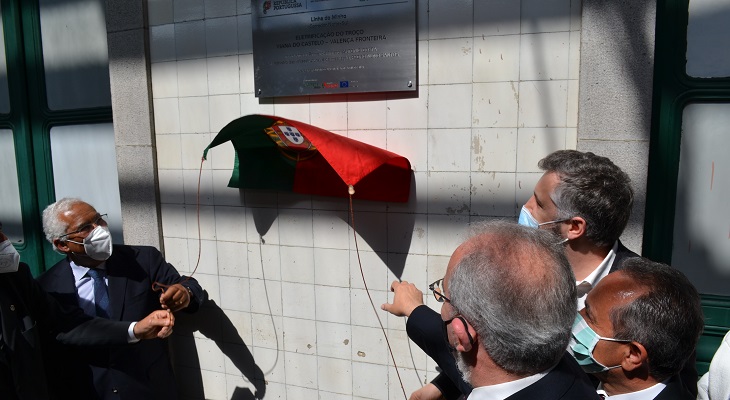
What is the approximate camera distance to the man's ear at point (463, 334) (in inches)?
51.3

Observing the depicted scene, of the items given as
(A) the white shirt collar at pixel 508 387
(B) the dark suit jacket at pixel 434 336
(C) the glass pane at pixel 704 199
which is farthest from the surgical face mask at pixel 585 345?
(C) the glass pane at pixel 704 199

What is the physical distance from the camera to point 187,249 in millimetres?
3795

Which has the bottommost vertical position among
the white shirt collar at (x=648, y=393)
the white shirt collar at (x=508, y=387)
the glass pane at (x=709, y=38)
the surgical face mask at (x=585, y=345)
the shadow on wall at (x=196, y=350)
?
the shadow on wall at (x=196, y=350)

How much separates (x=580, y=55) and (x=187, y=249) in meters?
3.01

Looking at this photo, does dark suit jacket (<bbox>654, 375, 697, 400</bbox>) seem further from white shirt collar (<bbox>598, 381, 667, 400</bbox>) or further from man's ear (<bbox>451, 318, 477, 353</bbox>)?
man's ear (<bbox>451, 318, 477, 353</bbox>)

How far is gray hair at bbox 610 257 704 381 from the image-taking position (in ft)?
5.03

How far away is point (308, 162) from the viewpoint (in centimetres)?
→ 328

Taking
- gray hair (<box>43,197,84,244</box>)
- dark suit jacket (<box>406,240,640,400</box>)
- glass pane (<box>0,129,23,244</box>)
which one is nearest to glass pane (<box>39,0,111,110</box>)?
glass pane (<box>0,129,23,244</box>)

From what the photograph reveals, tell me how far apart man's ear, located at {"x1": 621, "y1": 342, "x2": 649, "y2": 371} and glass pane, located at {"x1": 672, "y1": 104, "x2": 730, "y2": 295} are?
5.14ft

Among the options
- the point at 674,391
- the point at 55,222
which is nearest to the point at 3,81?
the point at 55,222

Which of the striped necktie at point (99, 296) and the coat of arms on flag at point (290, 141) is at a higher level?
the coat of arms on flag at point (290, 141)

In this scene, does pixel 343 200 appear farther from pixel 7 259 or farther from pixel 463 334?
pixel 463 334

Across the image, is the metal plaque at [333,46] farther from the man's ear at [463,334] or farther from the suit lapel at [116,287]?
the man's ear at [463,334]

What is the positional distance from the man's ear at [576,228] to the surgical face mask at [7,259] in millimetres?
2741
